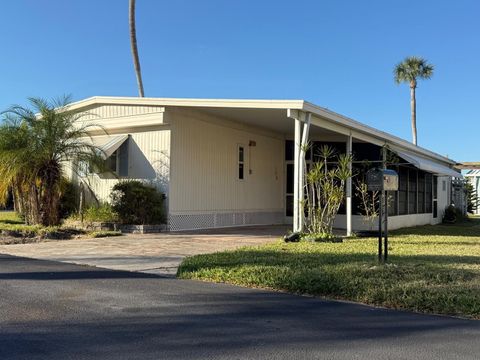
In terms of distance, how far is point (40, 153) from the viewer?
14.5 meters

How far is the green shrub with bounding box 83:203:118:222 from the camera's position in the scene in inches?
593

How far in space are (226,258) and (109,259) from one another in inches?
87.7

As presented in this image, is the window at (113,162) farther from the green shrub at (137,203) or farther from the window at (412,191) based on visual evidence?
the window at (412,191)

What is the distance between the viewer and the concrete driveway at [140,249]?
30.1 feet

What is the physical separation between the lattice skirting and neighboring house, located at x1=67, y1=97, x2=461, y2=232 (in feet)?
0.10

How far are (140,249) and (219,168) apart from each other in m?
6.41

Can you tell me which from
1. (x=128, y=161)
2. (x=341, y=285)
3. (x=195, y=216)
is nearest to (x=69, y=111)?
(x=128, y=161)

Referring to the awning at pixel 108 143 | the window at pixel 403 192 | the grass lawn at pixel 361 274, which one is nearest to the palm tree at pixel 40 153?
the awning at pixel 108 143

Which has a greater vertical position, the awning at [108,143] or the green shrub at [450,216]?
the awning at [108,143]

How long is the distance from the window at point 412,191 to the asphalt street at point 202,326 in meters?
15.5

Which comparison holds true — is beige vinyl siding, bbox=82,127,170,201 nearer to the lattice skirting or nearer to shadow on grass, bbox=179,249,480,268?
the lattice skirting

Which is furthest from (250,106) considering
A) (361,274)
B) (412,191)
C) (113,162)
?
(412,191)

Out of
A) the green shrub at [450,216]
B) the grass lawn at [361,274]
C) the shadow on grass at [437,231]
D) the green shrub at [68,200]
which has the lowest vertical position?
the grass lawn at [361,274]

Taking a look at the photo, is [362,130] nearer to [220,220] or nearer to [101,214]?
[220,220]
